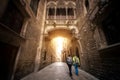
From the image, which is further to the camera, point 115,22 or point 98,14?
point 98,14

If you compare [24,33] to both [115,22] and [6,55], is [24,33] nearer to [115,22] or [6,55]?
[6,55]

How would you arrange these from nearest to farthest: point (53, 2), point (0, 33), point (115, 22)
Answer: point (0, 33) → point (115, 22) → point (53, 2)

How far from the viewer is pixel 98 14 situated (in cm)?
351

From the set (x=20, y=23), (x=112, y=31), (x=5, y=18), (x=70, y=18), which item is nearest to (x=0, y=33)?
(x=5, y=18)

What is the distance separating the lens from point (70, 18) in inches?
341

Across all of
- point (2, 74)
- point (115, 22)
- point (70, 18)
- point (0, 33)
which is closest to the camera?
point (0, 33)

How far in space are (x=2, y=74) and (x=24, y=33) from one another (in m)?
2.43

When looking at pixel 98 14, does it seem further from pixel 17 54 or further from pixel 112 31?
pixel 17 54

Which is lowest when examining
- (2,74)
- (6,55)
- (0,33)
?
(2,74)

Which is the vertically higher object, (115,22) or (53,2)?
(53,2)

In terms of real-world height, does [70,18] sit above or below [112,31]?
above

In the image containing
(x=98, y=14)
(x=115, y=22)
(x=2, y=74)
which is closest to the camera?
(x=115, y=22)

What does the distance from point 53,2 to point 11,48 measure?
8.80 meters

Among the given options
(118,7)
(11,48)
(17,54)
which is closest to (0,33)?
(11,48)
